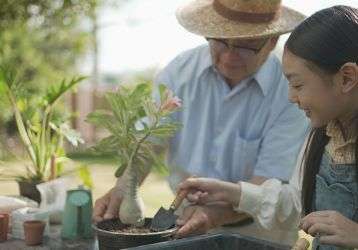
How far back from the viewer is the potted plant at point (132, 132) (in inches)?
76.7

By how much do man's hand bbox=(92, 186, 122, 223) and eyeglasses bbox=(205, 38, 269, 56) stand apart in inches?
24.1

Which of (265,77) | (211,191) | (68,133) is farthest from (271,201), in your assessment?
(68,133)

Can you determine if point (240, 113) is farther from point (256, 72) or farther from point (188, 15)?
point (188, 15)

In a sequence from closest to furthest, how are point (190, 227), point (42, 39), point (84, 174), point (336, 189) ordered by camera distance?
1. point (336, 189)
2. point (190, 227)
3. point (84, 174)
4. point (42, 39)

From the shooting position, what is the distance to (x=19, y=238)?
2.20m

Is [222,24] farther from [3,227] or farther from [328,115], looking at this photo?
[3,227]

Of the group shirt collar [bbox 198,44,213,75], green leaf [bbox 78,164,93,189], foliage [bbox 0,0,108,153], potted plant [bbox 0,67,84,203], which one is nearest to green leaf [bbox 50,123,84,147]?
potted plant [bbox 0,67,84,203]

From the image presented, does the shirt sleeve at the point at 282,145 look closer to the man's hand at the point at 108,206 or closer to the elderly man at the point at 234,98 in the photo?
the elderly man at the point at 234,98

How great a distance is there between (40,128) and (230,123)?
974 millimetres

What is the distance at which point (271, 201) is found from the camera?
2076 millimetres

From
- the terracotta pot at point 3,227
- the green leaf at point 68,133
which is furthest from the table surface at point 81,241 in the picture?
the green leaf at point 68,133

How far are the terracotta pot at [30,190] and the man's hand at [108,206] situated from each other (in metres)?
0.61

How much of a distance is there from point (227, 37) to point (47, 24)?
595cm

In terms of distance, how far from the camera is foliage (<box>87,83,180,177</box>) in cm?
198
